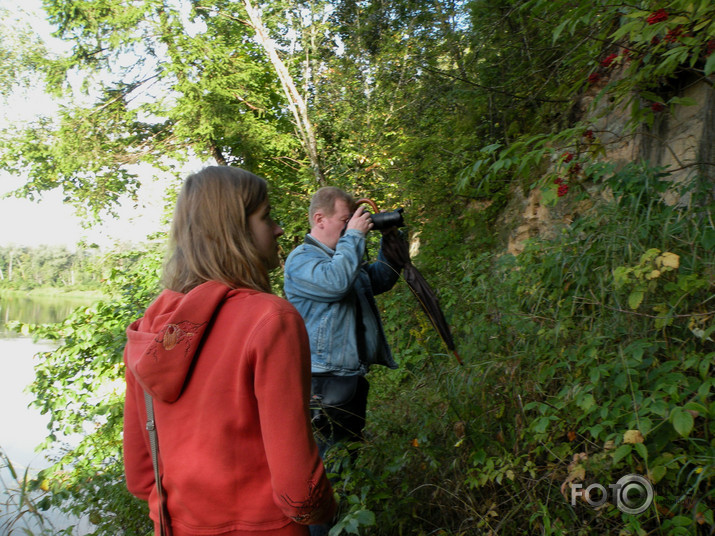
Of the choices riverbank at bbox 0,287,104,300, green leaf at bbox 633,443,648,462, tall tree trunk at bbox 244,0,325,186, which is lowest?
riverbank at bbox 0,287,104,300

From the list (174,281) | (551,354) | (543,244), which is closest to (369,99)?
(543,244)

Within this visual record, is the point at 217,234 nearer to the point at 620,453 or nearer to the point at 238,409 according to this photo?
the point at 238,409

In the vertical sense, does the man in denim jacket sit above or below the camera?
below

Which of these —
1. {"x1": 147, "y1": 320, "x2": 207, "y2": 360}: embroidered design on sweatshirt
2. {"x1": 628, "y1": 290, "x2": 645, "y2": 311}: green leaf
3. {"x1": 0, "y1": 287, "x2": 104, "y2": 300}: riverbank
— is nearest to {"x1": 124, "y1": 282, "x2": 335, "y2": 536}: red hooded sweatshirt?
{"x1": 147, "y1": 320, "x2": 207, "y2": 360}: embroidered design on sweatshirt

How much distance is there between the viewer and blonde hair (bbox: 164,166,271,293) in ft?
4.45

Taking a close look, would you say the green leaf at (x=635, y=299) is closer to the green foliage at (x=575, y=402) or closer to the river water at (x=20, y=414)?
the green foliage at (x=575, y=402)

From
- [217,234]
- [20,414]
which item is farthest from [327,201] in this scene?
[20,414]

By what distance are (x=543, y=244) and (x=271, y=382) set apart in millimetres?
2627

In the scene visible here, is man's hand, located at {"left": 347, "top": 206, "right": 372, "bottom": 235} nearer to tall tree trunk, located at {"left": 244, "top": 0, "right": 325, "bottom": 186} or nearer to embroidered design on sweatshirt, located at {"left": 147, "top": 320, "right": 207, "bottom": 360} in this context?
embroidered design on sweatshirt, located at {"left": 147, "top": 320, "right": 207, "bottom": 360}

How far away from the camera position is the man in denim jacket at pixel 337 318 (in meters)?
2.66

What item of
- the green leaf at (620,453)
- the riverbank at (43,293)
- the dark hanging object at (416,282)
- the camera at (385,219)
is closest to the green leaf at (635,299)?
the green leaf at (620,453)

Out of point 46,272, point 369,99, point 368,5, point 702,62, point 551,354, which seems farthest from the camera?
point 46,272

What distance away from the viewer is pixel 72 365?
6.53 metres

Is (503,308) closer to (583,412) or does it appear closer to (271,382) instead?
(583,412)
